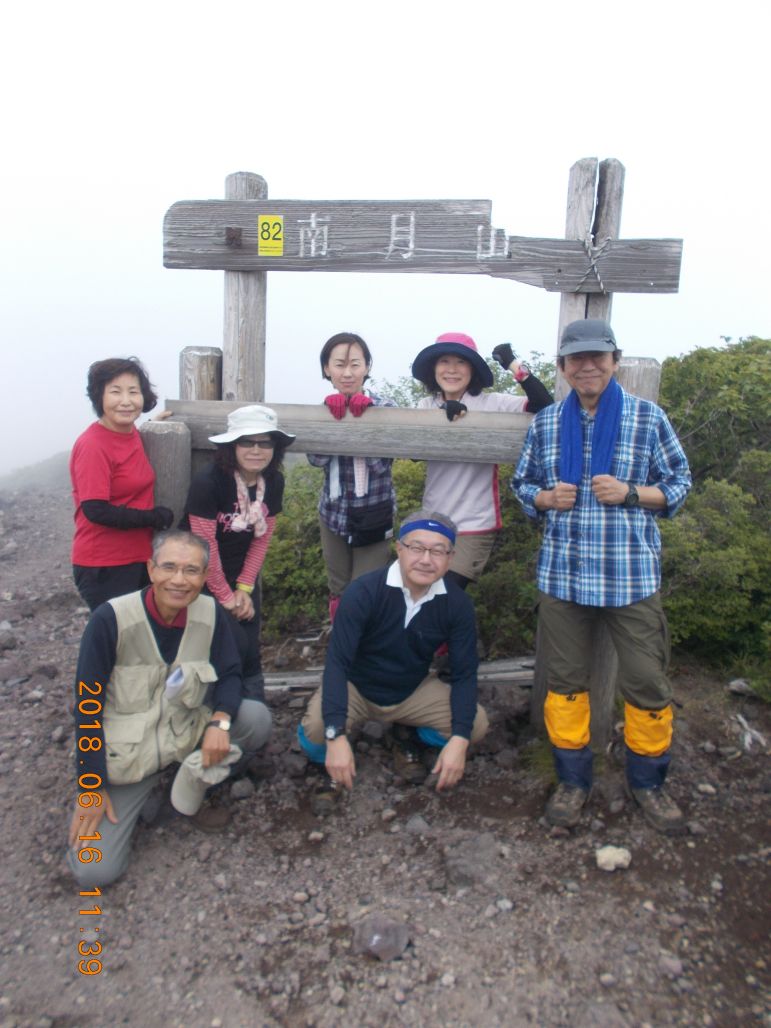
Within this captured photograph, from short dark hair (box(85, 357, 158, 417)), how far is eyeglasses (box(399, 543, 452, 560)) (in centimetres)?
159

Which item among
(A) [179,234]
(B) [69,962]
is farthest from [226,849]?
(A) [179,234]

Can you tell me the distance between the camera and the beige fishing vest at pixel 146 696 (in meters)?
3.62

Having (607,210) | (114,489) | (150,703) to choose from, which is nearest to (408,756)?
(150,703)

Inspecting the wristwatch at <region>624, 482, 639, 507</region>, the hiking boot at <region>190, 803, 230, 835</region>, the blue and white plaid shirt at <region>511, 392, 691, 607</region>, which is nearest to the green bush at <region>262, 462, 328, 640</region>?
the hiking boot at <region>190, 803, 230, 835</region>

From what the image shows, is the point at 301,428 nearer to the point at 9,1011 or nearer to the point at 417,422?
the point at 417,422

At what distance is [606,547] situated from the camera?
3.73 m

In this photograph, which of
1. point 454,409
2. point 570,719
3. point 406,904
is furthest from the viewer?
point 454,409

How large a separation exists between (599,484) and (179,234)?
2701mm

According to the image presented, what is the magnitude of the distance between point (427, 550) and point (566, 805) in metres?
1.40

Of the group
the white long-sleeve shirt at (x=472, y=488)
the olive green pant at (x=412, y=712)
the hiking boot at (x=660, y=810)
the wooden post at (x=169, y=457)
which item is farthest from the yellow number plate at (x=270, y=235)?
the hiking boot at (x=660, y=810)

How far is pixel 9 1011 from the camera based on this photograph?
282 centimetres

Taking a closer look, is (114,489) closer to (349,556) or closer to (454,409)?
(349,556)

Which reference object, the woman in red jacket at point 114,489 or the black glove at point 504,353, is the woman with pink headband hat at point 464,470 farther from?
the woman in red jacket at point 114,489

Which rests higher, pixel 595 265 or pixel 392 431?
pixel 595 265
